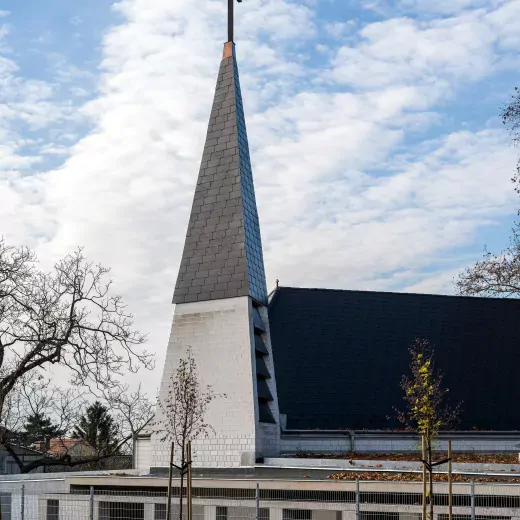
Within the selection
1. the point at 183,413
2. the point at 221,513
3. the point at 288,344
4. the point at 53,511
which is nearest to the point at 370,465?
the point at 221,513

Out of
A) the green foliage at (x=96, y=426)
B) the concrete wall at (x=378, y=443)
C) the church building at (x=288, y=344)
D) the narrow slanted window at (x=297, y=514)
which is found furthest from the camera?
the green foliage at (x=96, y=426)

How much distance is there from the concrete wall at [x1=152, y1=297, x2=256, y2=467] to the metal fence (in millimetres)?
2574

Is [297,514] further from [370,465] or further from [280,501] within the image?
[370,465]

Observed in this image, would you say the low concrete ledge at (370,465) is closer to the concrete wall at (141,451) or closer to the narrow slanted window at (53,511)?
the concrete wall at (141,451)

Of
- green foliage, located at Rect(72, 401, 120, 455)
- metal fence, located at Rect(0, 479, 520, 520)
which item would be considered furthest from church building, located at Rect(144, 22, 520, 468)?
green foliage, located at Rect(72, 401, 120, 455)

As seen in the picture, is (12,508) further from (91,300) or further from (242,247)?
(242,247)

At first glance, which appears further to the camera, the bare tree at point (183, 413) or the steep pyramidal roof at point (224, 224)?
the steep pyramidal roof at point (224, 224)

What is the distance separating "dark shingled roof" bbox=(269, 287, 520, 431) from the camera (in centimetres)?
2453

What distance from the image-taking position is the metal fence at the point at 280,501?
14664 millimetres

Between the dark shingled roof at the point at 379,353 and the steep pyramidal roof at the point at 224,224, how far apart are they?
9.94ft

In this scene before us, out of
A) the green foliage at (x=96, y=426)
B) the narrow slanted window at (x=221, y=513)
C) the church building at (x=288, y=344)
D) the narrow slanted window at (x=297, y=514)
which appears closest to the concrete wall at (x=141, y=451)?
the church building at (x=288, y=344)

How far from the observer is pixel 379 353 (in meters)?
25.8

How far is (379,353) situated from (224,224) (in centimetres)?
704

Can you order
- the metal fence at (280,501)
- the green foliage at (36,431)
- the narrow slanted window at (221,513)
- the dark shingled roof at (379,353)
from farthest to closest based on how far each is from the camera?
the green foliage at (36,431), the dark shingled roof at (379,353), the narrow slanted window at (221,513), the metal fence at (280,501)
